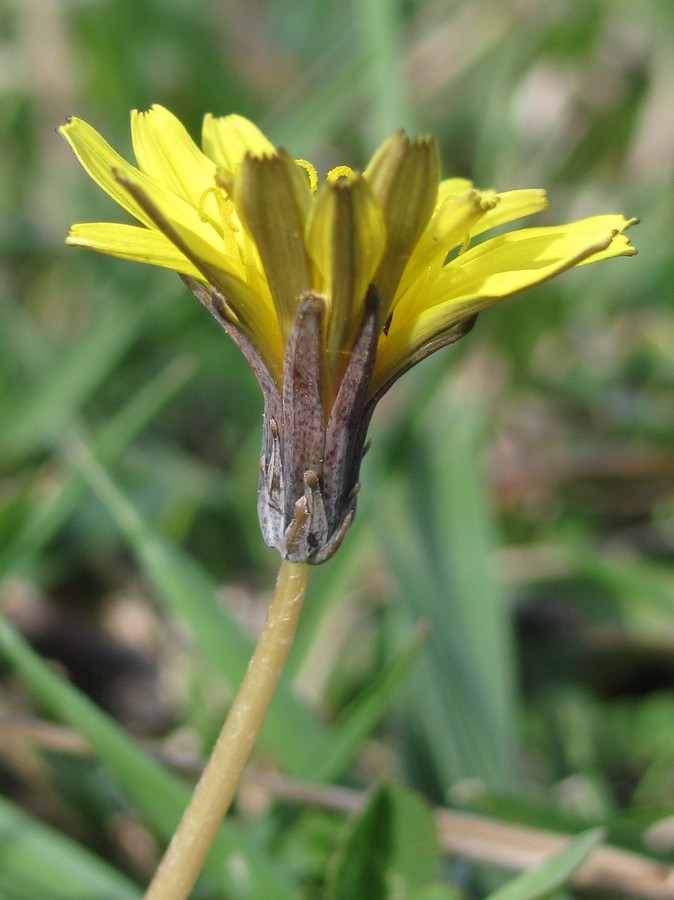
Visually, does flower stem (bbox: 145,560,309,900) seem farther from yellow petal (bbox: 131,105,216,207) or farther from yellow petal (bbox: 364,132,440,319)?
yellow petal (bbox: 131,105,216,207)

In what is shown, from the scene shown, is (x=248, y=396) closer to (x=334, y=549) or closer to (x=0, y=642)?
(x=0, y=642)

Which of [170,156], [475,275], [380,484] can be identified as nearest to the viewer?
[475,275]

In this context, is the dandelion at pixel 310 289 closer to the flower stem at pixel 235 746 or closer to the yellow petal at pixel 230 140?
the flower stem at pixel 235 746

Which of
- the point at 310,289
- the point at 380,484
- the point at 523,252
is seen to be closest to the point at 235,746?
the point at 310,289

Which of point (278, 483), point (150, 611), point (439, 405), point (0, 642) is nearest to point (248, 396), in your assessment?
point (439, 405)

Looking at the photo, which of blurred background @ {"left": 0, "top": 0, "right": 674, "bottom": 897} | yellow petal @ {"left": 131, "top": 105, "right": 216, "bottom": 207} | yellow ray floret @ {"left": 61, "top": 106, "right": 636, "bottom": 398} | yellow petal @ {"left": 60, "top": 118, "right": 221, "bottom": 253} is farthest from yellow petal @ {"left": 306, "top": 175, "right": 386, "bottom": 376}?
blurred background @ {"left": 0, "top": 0, "right": 674, "bottom": 897}

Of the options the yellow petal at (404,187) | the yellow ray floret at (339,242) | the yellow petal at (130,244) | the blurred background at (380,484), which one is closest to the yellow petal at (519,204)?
the yellow ray floret at (339,242)

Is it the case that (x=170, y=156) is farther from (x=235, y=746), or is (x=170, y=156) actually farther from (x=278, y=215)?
(x=235, y=746)
